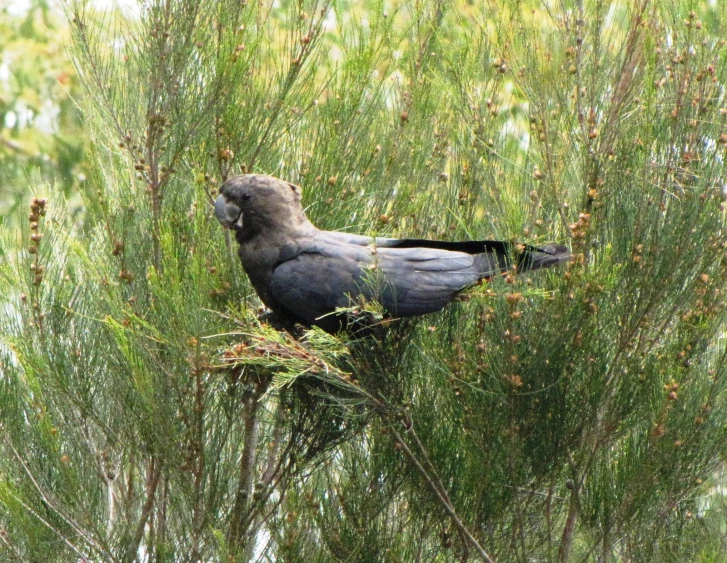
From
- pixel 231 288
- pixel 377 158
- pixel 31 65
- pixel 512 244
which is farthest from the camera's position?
pixel 31 65

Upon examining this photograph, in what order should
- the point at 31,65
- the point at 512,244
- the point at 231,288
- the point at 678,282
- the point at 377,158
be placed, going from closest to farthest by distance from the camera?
the point at 512,244 < the point at 678,282 < the point at 231,288 < the point at 377,158 < the point at 31,65

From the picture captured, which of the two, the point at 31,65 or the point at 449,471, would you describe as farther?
the point at 31,65

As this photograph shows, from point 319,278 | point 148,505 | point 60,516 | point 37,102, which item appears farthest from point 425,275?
point 37,102

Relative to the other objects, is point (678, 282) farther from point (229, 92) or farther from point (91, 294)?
point (91, 294)

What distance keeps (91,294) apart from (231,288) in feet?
1.57

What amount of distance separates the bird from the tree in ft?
0.35

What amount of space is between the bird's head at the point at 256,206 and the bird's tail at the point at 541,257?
72 cm

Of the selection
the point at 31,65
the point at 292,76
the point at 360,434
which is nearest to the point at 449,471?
the point at 360,434

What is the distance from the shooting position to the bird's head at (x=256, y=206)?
2885mm

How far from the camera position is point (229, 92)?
9.77 ft

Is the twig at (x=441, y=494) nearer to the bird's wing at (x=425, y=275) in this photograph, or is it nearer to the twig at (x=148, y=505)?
the bird's wing at (x=425, y=275)

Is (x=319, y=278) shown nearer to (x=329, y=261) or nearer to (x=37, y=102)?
(x=329, y=261)

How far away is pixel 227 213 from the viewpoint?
114 inches

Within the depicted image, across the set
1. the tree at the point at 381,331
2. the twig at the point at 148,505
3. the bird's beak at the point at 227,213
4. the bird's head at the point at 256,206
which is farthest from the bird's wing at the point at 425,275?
the twig at the point at 148,505
